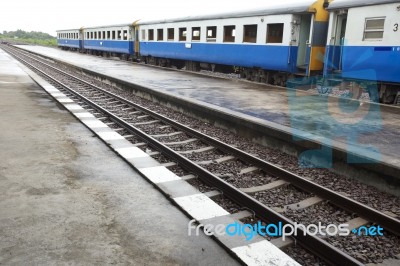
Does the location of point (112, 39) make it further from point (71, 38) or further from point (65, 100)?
point (65, 100)

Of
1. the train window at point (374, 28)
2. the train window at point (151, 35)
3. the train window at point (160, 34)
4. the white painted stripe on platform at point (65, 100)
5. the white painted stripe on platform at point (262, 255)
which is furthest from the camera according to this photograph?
the train window at point (151, 35)

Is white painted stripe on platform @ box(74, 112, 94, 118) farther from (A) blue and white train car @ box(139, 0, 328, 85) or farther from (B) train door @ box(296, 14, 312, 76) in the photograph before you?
(B) train door @ box(296, 14, 312, 76)

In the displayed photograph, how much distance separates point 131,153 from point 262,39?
10.4 metres

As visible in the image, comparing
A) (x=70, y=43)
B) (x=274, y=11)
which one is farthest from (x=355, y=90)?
(x=70, y=43)

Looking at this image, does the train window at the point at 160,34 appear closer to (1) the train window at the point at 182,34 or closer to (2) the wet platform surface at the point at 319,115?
(1) the train window at the point at 182,34

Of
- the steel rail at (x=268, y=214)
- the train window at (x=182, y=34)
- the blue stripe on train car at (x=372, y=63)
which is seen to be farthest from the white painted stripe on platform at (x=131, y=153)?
the train window at (x=182, y=34)

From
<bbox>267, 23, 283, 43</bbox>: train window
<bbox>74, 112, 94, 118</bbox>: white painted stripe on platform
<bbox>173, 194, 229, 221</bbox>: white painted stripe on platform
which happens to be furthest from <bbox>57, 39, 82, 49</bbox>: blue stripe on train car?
<bbox>173, 194, 229, 221</bbox>: white painted stripe on platform

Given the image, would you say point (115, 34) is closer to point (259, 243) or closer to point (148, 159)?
point (148, 159)

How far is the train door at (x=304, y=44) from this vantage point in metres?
13.5

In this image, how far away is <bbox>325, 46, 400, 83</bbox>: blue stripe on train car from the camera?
1004 cm

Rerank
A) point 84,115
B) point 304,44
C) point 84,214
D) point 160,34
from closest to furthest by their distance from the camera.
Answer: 1. point 84,214
2. point 84,115
3. point 304,44
4. point 160,34

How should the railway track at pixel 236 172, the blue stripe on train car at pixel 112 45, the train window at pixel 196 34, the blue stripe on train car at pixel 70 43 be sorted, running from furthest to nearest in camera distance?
the blue stripe on train car at pixel 70 43 → the blue stripe on train car at pixel 112 45 → the train window at pixel 196 34 → the railway track at pixel 236 172

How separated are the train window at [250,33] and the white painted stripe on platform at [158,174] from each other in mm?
11324

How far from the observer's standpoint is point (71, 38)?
5094 cm
